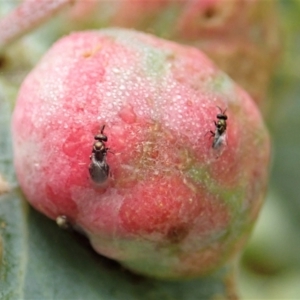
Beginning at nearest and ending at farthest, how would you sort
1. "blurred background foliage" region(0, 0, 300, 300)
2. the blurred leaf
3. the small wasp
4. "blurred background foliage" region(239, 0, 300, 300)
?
the small wasp → the blurred leaf → "blurred background foliage" region(0, 0, 300, 300) → "blurred background foliage" region(239, 0, 300, 300)

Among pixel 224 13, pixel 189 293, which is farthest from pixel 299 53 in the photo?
pixel 189 293

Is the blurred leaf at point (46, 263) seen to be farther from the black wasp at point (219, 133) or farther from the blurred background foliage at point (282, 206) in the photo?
the blurred background foliage at point (282, 206)

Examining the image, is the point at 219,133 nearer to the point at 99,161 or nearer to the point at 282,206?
the point at 99,161

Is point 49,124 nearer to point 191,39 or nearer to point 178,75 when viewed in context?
point 178,75

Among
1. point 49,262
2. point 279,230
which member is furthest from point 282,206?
point 49,262

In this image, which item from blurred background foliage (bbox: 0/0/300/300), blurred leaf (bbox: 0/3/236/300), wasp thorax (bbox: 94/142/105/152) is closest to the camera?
wasp thorax (bbox: 94/142/105/152)

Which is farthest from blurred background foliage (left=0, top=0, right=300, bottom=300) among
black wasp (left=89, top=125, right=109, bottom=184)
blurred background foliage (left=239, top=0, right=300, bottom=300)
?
black wasp (left=89, top=125, right=109, bottom=184)

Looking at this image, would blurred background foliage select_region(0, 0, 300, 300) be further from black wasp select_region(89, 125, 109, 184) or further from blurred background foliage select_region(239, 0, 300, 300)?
black wasp select_region(89, 125, 109, 184)
